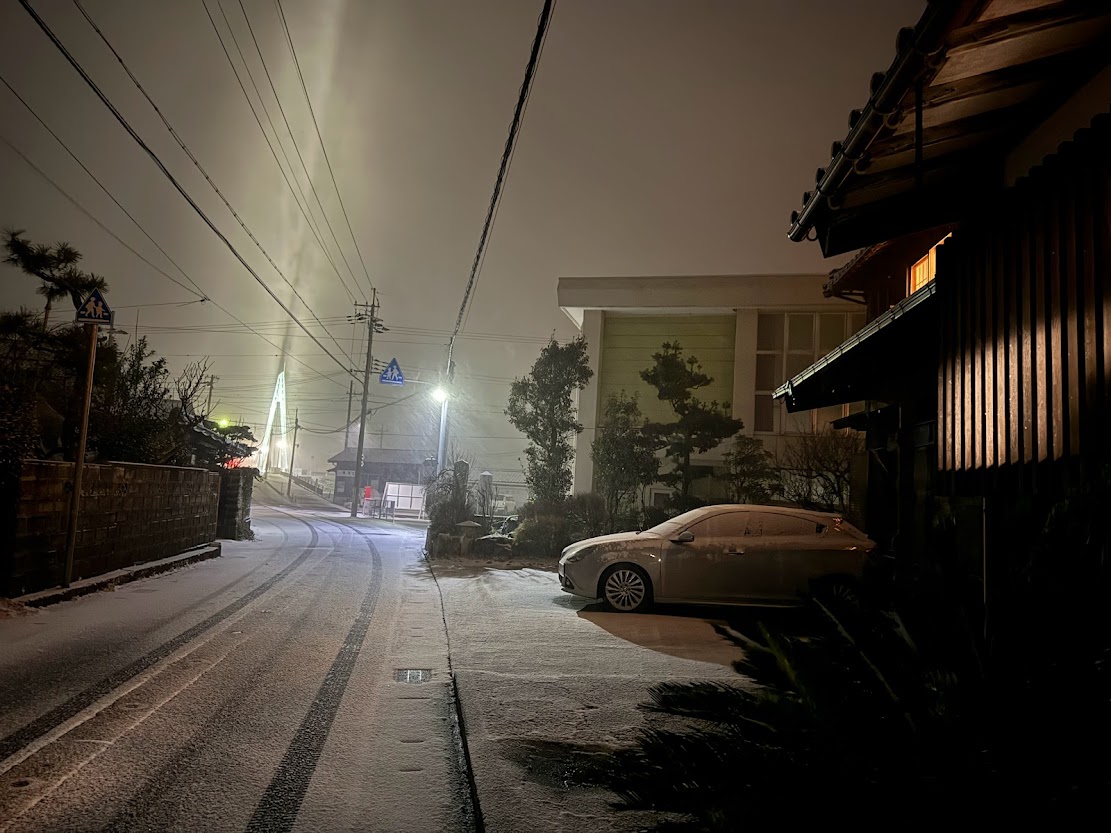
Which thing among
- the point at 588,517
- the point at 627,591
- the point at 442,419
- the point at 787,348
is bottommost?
the point at 627,591

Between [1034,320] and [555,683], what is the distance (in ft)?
14.1

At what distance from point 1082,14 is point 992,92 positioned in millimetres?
834

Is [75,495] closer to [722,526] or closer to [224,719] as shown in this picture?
[224,719]

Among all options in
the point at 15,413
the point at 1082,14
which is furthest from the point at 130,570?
the point at 1082,14

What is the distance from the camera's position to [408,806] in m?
3.80

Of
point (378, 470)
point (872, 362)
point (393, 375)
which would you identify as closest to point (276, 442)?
point (378, 470)

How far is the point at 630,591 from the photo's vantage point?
10.2m

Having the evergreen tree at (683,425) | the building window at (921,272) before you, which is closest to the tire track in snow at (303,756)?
the building window at (921,272)

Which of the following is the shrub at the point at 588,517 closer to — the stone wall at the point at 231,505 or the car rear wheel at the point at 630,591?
the car rear wheel at the point at 630,591

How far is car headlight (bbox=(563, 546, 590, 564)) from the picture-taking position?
10.5 metres

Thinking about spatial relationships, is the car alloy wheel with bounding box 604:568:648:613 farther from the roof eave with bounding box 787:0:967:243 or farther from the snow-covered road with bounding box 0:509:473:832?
the roof eave with bounding box 787:0:967:243

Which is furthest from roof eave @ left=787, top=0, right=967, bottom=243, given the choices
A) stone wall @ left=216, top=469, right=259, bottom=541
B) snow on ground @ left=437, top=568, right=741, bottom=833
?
stone wall @ left=216, top=469, right=259, bottom=541

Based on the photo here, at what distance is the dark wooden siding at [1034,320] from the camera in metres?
3.96

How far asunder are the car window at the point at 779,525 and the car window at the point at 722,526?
0.11 metres
